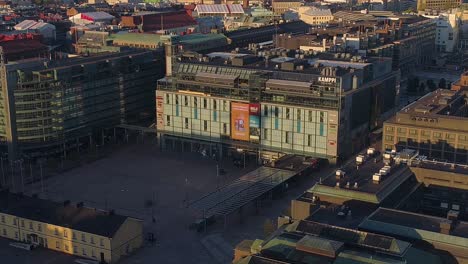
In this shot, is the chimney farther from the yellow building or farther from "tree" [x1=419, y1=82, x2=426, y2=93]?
"tree" [x1=419, y1=82, x2=426, y2=93]

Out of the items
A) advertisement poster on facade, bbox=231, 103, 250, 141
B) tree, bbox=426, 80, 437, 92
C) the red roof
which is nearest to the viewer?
advertisement poster on facade, bbox=231, 103, 250, 141

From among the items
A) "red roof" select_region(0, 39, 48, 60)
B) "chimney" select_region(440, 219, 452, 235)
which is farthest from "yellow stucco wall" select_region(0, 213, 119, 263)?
"red roof" select_region(0, 39, 48, 60)

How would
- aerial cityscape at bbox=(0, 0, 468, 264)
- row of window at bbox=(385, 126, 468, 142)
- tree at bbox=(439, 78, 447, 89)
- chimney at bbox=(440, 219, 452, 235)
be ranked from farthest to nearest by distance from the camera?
tree at bbox=(439, 78, 447, 89) → row of window at bbox=(385, 126, 468, 142) → aerial cityscape at bbox=(0, 0, 468, 264) → chimney at bbox=(440, 219, 452, 235)

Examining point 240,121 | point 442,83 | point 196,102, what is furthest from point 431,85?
point 196,102

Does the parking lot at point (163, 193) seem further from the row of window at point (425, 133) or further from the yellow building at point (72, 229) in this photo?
the row of window at point (425, 133)

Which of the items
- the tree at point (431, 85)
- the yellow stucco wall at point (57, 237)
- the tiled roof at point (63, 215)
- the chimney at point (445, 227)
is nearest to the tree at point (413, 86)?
the tree at point (431, 85)

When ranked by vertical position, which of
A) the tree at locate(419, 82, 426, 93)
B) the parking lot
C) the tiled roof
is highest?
the tree at locate(419, 82, 426, 93)
